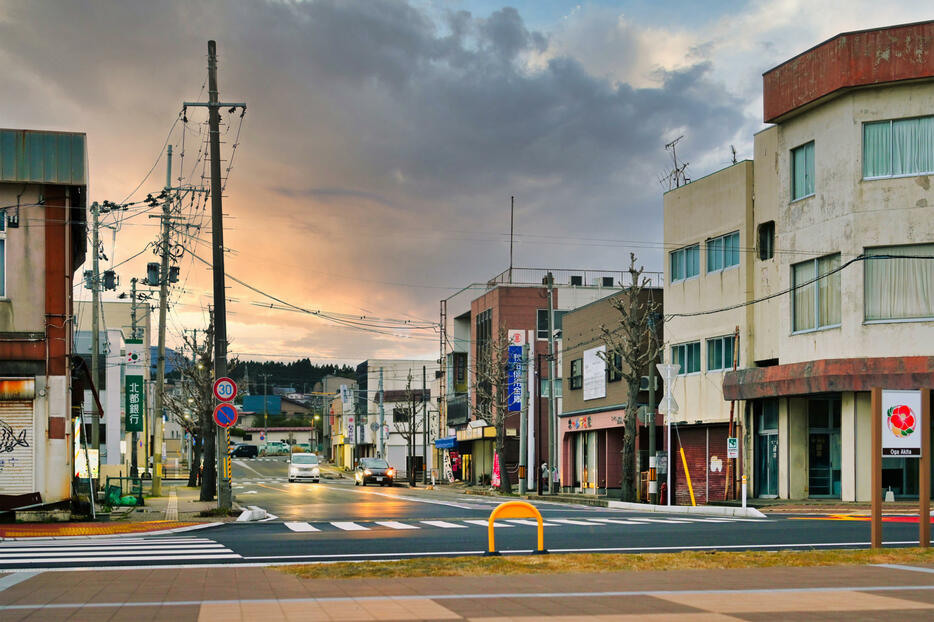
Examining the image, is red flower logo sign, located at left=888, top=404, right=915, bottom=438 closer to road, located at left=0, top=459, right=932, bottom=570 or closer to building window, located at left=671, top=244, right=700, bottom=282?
road, located at left=0, top=459, right=932, bottom=570

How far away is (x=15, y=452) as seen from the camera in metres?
25.9

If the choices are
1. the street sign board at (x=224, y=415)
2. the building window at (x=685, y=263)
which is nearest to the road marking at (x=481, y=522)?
the street sign board at (x=224, y=415)

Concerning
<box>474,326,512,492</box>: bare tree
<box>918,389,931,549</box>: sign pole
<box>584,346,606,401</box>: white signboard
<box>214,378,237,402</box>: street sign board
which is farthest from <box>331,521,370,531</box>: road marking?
<box>474,326,512,492</box>: bare tree

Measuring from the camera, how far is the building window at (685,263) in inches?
1801

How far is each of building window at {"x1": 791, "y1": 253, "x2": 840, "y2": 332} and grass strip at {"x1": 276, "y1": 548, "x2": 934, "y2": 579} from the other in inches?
847

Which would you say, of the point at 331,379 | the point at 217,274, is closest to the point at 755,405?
the point at 217,274

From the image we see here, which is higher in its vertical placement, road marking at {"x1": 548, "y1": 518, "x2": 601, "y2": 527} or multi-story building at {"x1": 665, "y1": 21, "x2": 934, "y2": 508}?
multi-story building at {"x1": 665, "y1": 21, "x2": 934, "y2": 508}

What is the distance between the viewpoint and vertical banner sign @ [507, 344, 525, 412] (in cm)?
6509

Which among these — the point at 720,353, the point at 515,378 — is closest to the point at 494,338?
the point at 515,378

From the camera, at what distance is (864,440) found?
3538 centimetres

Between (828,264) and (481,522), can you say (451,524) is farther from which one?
(828,264)

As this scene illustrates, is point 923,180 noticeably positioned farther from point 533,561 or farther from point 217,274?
point 533,561

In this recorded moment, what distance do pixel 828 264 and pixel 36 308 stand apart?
80.6 ft

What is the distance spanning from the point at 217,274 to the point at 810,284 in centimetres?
2022
